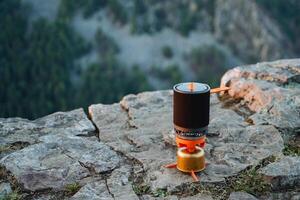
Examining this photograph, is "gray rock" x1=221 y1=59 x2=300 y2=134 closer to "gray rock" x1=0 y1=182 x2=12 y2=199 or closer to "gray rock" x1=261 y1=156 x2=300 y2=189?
"gray rock" x1=261 y1=156 x2=300 y2=189

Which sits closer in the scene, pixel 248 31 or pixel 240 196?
pixel 240 196

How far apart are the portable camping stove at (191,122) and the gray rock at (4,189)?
94cm

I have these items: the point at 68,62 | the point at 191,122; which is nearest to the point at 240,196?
the point at 191,122

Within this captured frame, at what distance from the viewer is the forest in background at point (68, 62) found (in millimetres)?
36531

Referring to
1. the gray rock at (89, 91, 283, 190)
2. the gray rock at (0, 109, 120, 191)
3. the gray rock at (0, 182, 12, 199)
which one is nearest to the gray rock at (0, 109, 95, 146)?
the gray rock at (0, 109, 120, 191)

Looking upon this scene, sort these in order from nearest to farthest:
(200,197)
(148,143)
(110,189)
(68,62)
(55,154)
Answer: (200,197) < (110,189) < (55,154) < (148,143) < (68,62)

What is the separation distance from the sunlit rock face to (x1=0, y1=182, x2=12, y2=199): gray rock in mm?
46

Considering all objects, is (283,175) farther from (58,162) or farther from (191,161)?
(58,162)

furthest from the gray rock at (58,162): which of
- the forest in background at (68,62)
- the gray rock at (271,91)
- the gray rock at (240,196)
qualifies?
the forest in background at (68,62)

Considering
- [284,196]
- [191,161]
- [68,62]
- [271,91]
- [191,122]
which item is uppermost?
[191,122]

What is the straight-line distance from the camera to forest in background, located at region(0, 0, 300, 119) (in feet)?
120

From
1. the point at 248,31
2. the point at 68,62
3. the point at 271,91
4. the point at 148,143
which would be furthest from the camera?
the point at 248,31

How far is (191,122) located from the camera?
8.71 ft

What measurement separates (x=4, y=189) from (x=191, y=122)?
1072 mm
